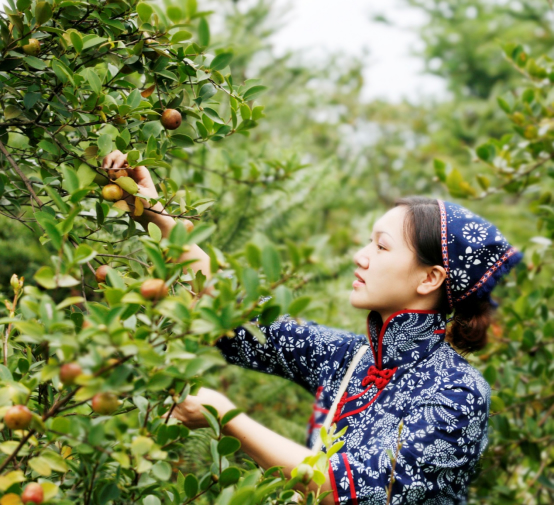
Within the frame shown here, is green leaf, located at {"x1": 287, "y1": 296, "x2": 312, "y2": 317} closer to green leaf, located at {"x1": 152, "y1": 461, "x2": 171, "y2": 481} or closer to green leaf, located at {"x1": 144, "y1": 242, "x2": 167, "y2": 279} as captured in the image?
green leaf, located at {"x1": 144, "y1": 242, "x2": 167, "y2": 279}

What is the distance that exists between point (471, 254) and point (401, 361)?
316 millimetres

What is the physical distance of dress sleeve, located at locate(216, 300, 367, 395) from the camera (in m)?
1.55

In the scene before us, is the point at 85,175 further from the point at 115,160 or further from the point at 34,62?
the point at 34,62

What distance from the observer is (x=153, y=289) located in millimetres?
748

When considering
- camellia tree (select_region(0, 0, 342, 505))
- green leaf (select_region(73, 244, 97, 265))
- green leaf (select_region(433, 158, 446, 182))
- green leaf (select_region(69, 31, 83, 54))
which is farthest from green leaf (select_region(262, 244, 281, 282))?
green leaf (select_region(433, 158, 446, 182))

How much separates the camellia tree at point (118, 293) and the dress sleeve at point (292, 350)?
46 centimetres

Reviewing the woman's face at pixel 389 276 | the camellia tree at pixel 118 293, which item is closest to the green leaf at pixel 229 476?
the camellia tree at pixel 118 293

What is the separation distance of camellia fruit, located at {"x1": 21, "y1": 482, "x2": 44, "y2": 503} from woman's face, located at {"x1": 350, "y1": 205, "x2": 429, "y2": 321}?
850 millimetres

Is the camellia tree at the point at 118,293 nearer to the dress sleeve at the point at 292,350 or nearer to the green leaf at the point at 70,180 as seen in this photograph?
the green leaf at the point at 70,180

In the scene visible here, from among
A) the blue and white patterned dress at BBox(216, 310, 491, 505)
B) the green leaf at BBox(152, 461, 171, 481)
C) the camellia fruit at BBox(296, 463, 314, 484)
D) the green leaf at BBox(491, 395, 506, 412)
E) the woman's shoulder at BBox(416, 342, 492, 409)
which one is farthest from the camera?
the green leaf at BBox(491, 395, 506, 412)

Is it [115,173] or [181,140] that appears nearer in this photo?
[115,173]

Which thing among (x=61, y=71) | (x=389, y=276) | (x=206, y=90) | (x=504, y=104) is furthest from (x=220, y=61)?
(x=504, y=104)

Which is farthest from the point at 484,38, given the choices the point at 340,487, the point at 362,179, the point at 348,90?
the point at 340,487

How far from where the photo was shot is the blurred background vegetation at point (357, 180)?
6.56 ft
